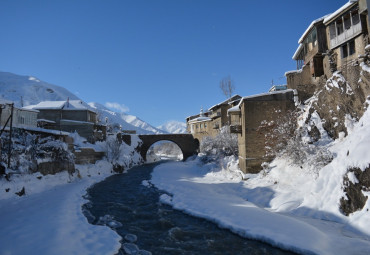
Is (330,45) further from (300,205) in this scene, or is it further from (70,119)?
(70,119)

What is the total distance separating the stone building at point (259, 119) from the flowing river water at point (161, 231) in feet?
28.1

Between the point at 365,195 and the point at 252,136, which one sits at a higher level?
the point at 252,136

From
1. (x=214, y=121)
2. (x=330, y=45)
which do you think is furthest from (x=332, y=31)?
(x=214, y=121)

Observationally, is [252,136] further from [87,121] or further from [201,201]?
[87,121]

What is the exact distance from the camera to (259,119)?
18.6 metres

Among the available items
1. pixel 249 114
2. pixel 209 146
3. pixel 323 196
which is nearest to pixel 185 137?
pixel 209 146

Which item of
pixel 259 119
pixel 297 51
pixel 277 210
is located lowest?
pixel 277 210

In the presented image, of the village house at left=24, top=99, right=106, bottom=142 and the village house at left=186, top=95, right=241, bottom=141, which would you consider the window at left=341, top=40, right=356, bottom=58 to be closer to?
the village house at left=186, top=95, right=241, bottom=141

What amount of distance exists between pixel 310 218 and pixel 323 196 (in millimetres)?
1210

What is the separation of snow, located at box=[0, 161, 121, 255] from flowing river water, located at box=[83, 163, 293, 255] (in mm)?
661

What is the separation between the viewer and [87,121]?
3847 cm

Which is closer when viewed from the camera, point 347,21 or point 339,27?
point 347,21

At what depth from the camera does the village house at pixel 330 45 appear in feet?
63.8

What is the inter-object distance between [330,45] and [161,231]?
76.4 ft
